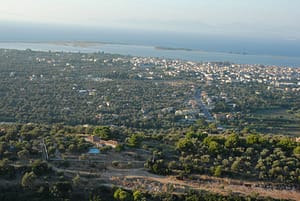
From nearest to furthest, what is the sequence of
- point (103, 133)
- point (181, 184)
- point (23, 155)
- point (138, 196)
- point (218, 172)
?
point (138, 196) → point (181, 184) → point (218, 172) → point (23, 155) → point (103, 133)

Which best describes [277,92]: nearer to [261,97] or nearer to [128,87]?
[261,97]

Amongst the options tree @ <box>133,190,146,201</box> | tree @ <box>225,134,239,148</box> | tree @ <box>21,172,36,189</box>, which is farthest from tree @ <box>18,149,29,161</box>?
tree @ <box>225,134,239,148</box>

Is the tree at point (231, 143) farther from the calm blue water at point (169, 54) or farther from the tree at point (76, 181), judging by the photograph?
the calm blue water at point (169, 54)

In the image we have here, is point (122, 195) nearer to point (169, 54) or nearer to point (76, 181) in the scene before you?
point (76, 181)

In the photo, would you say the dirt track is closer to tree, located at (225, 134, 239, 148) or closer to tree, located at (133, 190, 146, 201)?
tree, located at (133, 190, 146, 201)

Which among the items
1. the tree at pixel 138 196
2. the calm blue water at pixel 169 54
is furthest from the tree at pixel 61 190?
the calm blue water at pixel 169 54

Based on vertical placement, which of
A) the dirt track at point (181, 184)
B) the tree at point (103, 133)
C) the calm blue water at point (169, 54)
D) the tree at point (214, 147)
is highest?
the calm blue water at point (169, 54)

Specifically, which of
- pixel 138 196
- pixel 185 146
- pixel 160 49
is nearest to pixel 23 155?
pixel 138 196

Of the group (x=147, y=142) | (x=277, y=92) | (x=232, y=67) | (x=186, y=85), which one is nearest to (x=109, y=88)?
(x=186, y=85)
